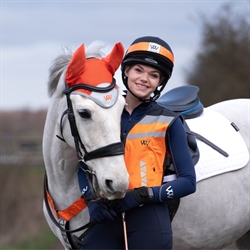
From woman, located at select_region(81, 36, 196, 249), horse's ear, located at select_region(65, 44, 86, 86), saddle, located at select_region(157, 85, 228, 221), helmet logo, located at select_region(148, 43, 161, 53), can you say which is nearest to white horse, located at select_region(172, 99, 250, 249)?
saddle, located at select_region(157, 85, 228, 221)

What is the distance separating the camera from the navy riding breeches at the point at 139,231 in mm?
3703

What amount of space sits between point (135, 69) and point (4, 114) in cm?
2008

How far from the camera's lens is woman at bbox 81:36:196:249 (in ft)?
12.1

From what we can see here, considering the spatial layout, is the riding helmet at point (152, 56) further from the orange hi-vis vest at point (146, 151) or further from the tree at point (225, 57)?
the tree at point (225, 57)

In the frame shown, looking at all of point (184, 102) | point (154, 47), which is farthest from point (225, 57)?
point (154, 47)

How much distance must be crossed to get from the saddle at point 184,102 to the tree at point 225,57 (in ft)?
44.1

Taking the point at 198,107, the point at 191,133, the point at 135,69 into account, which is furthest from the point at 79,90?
the point at 198,107

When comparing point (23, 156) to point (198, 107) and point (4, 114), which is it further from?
point (198, 107)

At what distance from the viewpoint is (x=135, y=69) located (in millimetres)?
3846

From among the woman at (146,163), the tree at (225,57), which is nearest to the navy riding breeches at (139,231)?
the woman at (146,163)

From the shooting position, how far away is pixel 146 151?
372 cm

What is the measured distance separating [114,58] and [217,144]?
60.7 inches

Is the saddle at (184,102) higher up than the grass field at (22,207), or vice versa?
the saddle at (184,102)

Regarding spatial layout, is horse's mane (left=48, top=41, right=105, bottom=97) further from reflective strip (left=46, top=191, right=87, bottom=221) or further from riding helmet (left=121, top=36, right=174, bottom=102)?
reflective strip (left=46, top=191, right=87, bottom=221)
